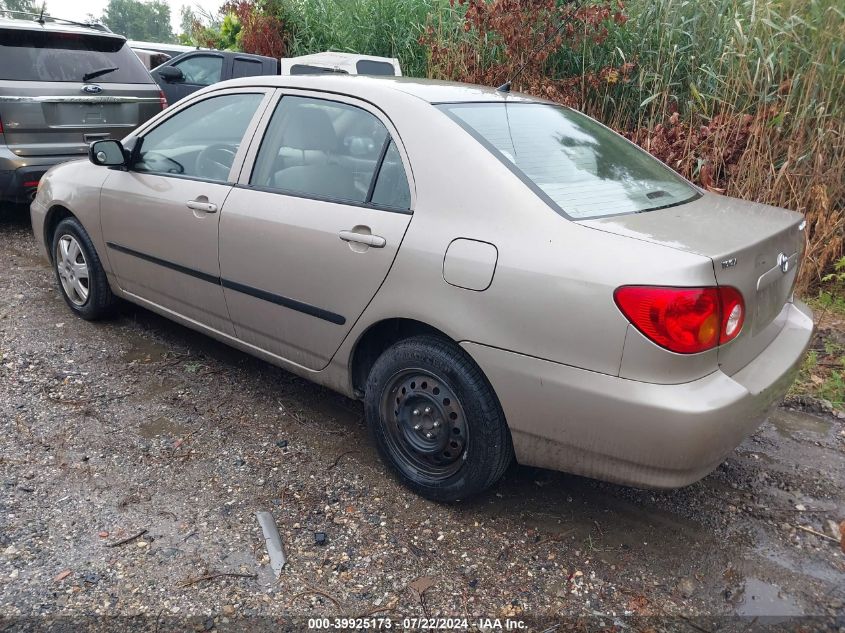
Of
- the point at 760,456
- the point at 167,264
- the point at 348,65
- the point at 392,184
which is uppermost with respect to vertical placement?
the point at 348,65

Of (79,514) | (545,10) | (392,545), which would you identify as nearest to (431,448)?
(392,545)

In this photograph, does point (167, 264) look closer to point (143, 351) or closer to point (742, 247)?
point (143, 351)

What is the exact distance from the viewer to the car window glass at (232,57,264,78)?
10.1 metres

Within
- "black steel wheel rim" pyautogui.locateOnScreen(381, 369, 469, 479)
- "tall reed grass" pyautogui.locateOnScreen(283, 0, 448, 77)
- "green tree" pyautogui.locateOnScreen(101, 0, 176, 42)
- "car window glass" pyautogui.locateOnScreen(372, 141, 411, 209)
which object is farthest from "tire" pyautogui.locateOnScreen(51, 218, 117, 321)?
"green tree" pyautogui.locateOnScreen(101, 0, 176, 42)

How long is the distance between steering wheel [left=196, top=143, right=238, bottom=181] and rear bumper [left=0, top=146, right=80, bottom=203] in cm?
293

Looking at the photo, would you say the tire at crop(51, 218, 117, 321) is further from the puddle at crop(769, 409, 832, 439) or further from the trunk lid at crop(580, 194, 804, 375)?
the puddle at crop(769, 409, 832, 439)

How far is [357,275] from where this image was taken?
9.20ft

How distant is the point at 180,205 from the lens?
3533 mm

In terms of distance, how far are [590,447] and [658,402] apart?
→ 295mm

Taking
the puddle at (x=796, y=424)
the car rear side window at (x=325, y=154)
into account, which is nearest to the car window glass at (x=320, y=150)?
the car rear side window at (x=325, y=154)

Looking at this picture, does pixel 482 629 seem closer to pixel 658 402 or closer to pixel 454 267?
pixel 658 402

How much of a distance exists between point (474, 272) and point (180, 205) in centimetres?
178

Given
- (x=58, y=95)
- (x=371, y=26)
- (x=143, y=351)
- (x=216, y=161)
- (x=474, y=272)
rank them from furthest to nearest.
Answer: (x=371, y=26), (x=58, y=95), (x=143, y=351), (x=216, y=161), (x=474, y=272)

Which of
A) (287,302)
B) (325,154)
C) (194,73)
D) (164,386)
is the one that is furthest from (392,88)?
(194,73)
